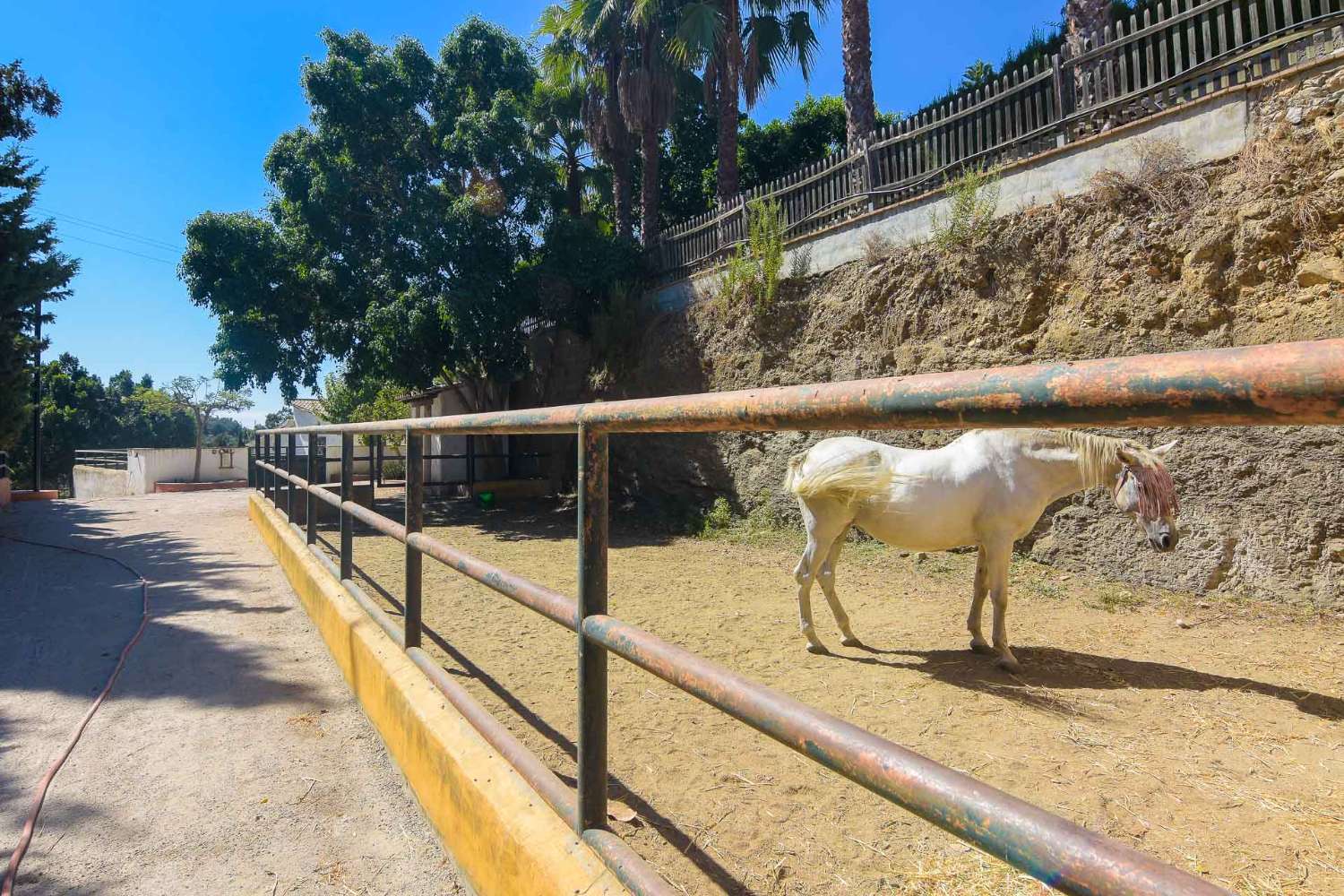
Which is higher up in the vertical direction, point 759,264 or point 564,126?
point 564,126

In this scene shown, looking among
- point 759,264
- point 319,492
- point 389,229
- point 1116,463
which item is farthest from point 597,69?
point 1116,463

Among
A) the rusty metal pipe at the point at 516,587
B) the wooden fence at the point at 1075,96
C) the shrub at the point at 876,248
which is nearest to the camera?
the rusty metal pipe at the point at 516,587

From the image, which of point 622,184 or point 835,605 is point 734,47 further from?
point 835,605

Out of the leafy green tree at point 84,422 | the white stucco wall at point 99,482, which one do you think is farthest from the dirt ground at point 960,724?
the leafy green tree at point 84,422

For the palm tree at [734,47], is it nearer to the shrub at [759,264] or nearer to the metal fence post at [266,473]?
the shrub at [759,264]

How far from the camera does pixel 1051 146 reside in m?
6.69

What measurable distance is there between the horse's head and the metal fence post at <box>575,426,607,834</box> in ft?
10.4

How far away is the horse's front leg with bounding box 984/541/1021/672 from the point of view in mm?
3834

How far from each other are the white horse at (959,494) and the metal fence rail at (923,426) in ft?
9.31

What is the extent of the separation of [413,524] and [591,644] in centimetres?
150

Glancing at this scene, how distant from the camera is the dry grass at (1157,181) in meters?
5.49

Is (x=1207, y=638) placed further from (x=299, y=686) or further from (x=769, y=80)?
(x=769, y=80)

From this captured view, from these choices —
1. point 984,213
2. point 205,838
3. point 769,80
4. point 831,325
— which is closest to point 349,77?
point 769,80

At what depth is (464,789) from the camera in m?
1.91
